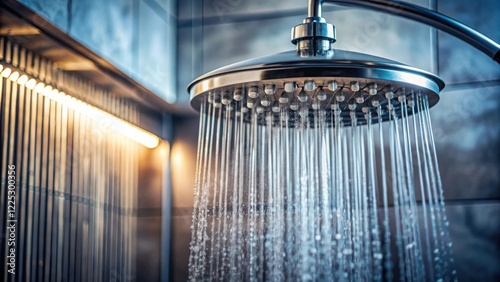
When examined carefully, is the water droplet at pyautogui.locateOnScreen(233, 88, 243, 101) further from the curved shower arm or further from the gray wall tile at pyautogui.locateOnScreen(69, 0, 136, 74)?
the gray wall tile at pyautogui.locateOnScreen(69, 0, 136, 74)

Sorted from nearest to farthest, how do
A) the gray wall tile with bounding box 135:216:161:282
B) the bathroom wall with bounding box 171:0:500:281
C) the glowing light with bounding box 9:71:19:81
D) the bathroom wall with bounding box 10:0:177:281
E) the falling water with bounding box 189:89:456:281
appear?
the falling water with bounding box 189:89:456:281, the glowing light with bounding box 9:71:19:81, the bathroom wall with bounding box 10:0:177:281, the bathroom wall with bounding box 171:0:500:281, the gray wall tile with bounding box 135:216:161:282

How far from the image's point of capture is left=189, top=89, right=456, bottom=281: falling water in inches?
41.9

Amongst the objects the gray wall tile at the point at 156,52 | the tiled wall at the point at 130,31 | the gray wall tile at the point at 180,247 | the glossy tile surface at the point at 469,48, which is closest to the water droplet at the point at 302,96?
the tiled wall at the point at 130,31

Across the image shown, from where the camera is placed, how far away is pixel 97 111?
166 centimetres

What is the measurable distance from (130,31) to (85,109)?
0.22 metres

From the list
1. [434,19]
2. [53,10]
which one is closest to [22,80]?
[53,10]

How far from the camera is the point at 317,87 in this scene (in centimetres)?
91

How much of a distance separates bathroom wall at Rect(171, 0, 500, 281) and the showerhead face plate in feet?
2.37

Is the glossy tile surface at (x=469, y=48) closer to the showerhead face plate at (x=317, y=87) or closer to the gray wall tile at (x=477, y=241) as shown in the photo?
the gray wall tile at (x=477, y=241)

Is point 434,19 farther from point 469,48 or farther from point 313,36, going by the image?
point 469,48

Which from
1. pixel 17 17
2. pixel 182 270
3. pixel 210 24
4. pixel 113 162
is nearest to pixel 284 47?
pixel 210 24

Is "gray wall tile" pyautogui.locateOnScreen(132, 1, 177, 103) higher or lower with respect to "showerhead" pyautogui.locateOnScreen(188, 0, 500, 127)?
higher

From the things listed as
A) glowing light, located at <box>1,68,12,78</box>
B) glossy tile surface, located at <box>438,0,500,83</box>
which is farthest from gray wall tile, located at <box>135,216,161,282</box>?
glossy tile surface, located at <box>438,0,500,83</box>

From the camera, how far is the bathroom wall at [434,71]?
65.9 inches
